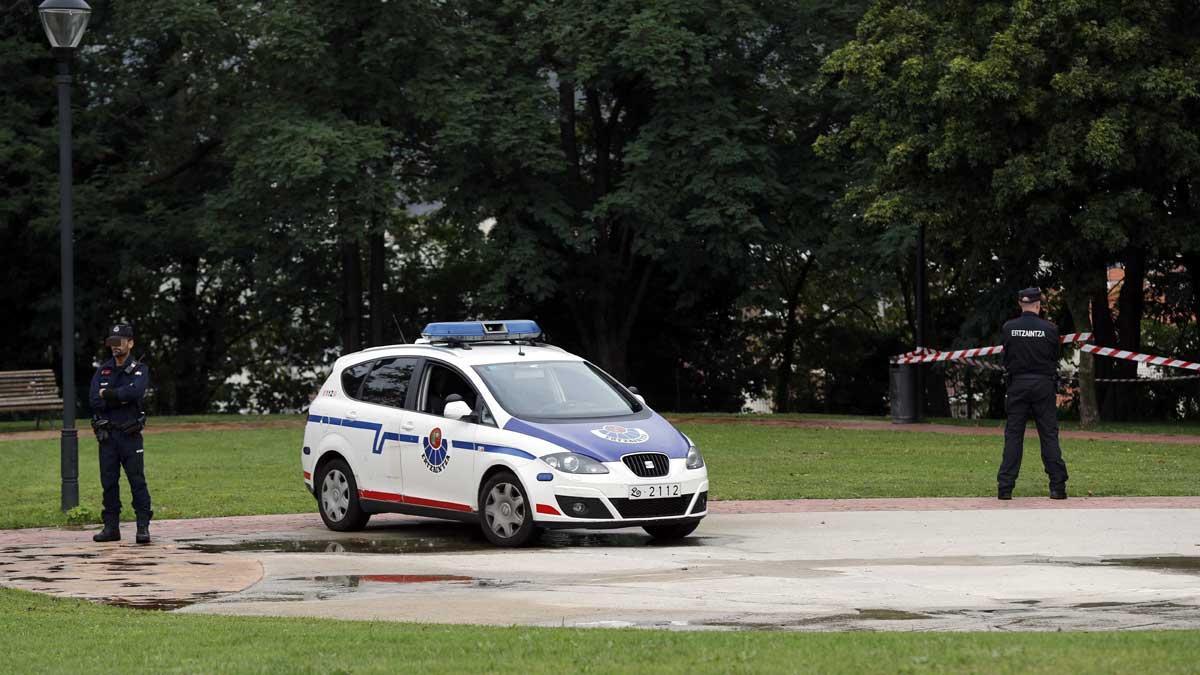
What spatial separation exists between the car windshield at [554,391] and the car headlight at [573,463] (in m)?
0.68

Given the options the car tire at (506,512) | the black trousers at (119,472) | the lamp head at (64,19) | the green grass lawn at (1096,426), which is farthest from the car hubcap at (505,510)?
the green grass lawn at (1096,426)

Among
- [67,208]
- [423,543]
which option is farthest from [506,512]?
[67,208]

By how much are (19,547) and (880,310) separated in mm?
44017

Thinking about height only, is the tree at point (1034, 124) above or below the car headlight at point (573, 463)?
above

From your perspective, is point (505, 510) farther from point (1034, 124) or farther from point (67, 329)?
point (1034, 124)

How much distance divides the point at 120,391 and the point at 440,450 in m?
2.66

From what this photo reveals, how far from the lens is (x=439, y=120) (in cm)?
3747

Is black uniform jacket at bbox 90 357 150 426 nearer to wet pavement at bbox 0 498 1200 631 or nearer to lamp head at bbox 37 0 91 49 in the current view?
wet pavement at bbox 0 498 1200 631

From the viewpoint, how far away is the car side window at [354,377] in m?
17.0

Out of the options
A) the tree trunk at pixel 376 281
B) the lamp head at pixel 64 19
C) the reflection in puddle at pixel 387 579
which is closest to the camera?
the reflection in puddle at pixel 387 579

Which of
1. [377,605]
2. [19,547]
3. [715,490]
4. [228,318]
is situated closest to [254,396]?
[228,318]

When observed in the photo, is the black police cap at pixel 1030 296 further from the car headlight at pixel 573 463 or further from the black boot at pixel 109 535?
the black boot at pixel 109 535

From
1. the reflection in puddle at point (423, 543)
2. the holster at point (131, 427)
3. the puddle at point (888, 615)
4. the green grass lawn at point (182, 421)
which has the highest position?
the holster at point (131, 427)

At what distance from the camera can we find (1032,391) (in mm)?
18438
